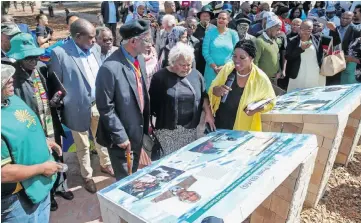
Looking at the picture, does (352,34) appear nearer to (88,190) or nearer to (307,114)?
(307,114)

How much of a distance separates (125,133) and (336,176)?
2.76 meters

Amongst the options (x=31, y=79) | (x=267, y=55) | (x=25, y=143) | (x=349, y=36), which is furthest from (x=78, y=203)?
(x=349, y=36)

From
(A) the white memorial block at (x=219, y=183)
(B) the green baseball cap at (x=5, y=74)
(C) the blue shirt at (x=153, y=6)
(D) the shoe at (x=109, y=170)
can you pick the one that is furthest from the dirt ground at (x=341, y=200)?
(C) the blue shirt at (x=153, y=6)

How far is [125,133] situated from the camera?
248cm

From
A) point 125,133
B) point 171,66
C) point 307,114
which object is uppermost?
point 171,66

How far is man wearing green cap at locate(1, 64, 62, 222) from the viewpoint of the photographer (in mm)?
1666

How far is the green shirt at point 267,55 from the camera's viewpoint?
4.32m

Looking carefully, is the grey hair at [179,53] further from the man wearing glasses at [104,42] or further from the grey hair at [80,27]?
the man wearing glasses at [104,42]

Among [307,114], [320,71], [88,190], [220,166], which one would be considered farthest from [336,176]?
[88,190]

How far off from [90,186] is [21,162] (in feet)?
6.07

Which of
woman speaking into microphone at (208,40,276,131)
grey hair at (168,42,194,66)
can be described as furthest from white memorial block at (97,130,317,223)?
grey hair at (168,42,194,66)

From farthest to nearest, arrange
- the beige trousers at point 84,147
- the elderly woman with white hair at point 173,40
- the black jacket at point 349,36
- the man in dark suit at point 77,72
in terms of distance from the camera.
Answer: the black jacket at point 349,36, the elderly woman with white hair at point 173,40, the beige trousers at point 84,147, the man in dark suit at point 77,72

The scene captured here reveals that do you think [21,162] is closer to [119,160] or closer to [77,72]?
[119,160]

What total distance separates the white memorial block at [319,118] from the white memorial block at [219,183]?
0.46m
